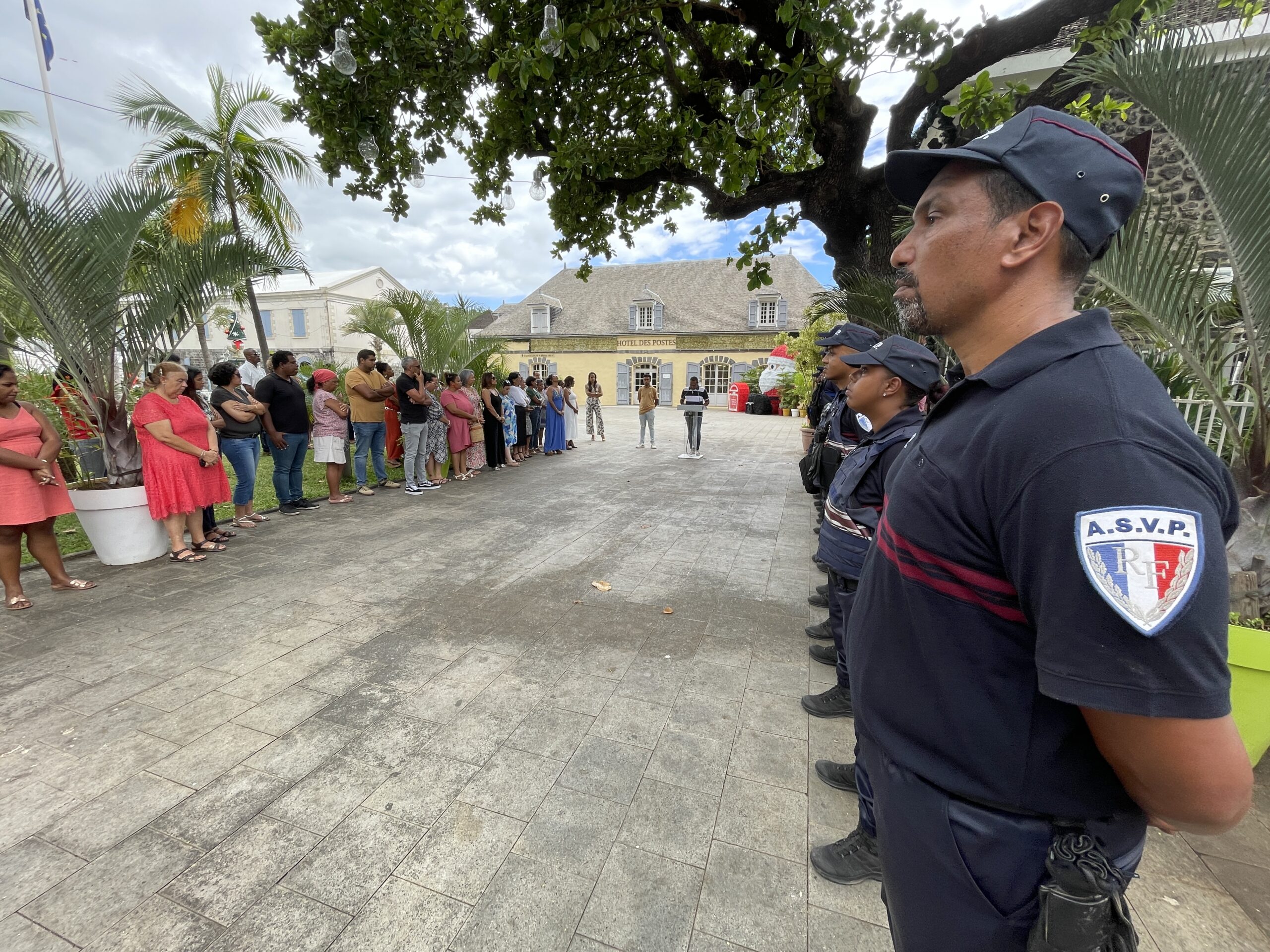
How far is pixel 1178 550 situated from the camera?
2.30 ft

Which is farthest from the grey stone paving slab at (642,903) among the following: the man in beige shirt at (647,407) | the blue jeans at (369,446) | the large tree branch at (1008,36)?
the man in beige shirt at (647,407)

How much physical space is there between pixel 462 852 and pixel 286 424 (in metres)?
6.21

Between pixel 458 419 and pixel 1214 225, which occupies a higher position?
pixel 1214 225

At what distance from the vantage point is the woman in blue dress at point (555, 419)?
1215 centimetres

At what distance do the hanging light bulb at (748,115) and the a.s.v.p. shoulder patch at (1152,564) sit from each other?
4.96 m

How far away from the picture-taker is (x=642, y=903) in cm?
183

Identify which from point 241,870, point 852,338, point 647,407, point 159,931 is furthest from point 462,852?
point 647,407

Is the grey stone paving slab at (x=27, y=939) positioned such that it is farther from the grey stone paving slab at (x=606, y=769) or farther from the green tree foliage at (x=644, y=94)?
the green tree foliage at (x=644, y=94)

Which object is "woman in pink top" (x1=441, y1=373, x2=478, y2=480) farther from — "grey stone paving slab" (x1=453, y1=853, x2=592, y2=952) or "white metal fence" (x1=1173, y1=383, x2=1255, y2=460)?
"white metal fence" (x1=1173, y1=383, x2=1255, y2=460)

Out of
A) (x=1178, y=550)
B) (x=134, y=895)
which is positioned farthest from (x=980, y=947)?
(x=134, y=895)

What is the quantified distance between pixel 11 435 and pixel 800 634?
595 cm

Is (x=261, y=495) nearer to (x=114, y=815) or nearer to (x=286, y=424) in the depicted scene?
(x=286, y=424)

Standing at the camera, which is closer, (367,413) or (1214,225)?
(1214,225)

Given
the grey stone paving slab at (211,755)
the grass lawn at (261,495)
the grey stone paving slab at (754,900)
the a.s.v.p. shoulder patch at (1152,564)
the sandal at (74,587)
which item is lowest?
the grey stone paving slab at (754,900)
